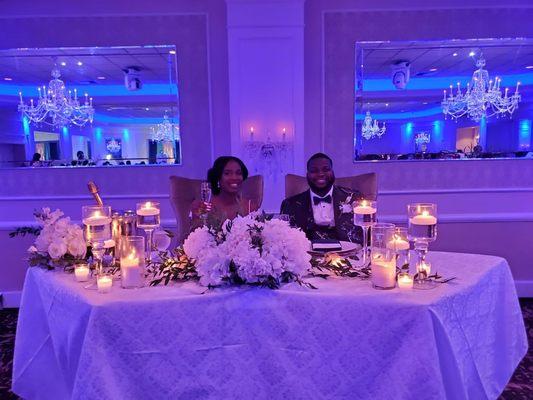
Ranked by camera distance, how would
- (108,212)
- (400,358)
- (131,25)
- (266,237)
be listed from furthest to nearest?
(131,25)
(108,212)
(266,237)
(400,358)

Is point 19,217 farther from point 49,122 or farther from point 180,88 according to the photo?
point 180,88

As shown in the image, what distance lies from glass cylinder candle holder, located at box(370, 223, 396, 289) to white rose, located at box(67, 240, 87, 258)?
1.29 m

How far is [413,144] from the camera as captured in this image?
4328 mm

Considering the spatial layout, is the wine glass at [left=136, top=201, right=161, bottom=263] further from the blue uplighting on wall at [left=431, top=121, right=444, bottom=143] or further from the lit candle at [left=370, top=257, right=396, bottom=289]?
the blue uplighting on wall at [left=431, top=121, right=444, bottom=143]

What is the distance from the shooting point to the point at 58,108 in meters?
4.34

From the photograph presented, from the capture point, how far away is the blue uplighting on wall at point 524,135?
434 cm

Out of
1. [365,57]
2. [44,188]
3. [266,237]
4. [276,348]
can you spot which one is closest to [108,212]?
[266,237]

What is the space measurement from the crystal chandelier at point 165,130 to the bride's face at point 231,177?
1463 millimetres

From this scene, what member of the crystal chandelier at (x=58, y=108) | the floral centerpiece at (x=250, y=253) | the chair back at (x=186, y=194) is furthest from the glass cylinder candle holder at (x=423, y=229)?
the crystal chandelier at (x=58, y=108)

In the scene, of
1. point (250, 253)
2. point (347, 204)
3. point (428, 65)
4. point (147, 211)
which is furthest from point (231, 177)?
point (428, 65)

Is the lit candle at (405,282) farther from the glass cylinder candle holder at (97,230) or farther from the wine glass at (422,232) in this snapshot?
the glass cylinder candle holder at (97,230)

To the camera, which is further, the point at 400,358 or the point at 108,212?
the point at 108,212

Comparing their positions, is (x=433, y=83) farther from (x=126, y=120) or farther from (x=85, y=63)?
(x=85, y=63)

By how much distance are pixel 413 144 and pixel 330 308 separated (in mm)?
3266
